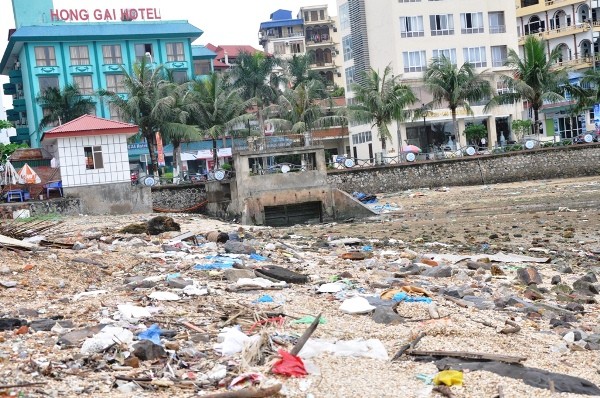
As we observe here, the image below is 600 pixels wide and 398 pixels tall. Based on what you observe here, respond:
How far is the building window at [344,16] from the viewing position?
63.9 m

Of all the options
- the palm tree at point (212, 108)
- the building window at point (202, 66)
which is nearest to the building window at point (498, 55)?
the palm tree at point (212, 108)

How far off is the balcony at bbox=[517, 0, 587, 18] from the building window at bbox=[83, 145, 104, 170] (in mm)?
47587

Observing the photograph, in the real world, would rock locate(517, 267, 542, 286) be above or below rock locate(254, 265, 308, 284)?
below

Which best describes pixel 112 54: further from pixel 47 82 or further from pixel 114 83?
pixel 47 82

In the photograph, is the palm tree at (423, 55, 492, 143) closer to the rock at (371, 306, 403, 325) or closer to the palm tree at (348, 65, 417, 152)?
the palm tree at (348, 65, 417, 152)

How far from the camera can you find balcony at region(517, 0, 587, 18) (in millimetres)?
68037

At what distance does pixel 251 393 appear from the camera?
6.27 meters

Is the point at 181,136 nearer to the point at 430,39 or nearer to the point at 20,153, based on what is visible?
the point at 20,153

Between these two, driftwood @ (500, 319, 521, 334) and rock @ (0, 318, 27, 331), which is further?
driftwood @ (500, 319, 521, 334)

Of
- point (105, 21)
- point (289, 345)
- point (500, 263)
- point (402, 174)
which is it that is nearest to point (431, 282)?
point (500, 263)

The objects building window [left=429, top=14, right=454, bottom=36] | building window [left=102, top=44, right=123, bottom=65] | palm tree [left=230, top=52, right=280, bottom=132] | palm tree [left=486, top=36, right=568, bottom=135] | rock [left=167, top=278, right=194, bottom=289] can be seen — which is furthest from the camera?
building window [left=102, top=44, right=123, bottom=65]

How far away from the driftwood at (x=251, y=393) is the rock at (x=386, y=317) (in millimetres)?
3299

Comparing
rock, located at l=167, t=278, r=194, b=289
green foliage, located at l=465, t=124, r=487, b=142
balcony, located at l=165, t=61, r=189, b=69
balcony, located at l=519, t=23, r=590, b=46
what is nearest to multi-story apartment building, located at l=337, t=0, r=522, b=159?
green foliage, located at l=465, t=124, r=487, b=142

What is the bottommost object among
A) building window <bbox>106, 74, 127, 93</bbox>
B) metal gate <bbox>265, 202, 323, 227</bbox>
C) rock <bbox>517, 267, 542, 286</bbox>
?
metal gate <bbox>265, 202, 323, 227</bbox>
